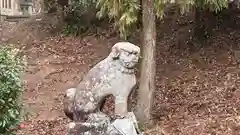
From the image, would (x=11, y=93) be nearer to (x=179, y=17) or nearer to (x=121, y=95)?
(x=121, y=95)

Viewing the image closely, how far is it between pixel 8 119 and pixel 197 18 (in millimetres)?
8629

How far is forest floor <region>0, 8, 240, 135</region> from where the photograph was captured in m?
8.91

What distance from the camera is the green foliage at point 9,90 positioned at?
4652 millimetres

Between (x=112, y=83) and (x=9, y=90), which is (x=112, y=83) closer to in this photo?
(x=112, y=83)

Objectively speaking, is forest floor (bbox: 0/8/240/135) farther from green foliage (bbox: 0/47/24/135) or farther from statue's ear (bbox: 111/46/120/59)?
statue's ear (bbox: 111/46/120/59)

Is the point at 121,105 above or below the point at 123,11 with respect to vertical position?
below

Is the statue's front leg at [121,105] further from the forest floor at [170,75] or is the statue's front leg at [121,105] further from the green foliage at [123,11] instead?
the green foliage at [123,11]

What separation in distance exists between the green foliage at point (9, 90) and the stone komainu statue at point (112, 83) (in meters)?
0.62

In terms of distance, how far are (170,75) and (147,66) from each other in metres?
2.57

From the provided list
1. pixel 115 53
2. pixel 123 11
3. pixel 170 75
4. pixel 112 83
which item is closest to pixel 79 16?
pixel 170 75

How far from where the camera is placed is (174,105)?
977 cm

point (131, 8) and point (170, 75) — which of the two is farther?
point (170, 75)

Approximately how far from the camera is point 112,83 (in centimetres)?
475

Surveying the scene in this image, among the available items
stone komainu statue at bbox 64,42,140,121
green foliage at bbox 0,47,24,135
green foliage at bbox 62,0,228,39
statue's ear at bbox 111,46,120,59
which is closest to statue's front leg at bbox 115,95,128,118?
stone komainu statue at bbox 64,42,140,121
